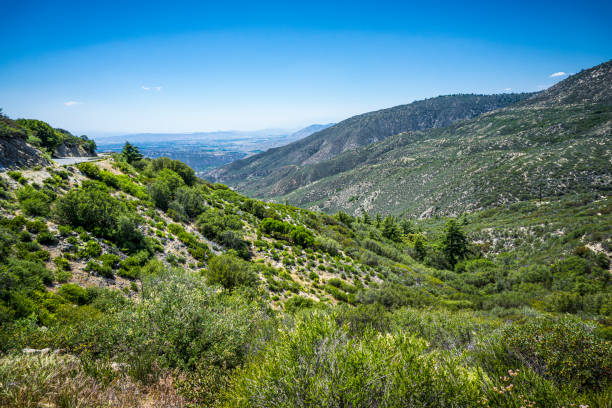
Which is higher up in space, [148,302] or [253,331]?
[148,302]

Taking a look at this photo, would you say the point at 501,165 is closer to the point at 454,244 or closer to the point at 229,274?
the point at 454,244

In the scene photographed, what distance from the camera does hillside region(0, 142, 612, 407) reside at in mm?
4684

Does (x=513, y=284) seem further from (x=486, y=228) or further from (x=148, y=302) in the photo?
(x=148, y=302)

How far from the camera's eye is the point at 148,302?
299 inches

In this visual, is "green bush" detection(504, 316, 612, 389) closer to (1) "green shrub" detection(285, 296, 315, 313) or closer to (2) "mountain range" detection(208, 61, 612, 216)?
(1) "green shrub" detection(285, 296, 315, 313)

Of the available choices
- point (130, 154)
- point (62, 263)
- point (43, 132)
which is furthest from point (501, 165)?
point (43, 132)

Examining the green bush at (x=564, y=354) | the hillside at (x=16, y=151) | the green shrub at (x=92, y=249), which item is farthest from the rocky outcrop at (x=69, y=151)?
the green bush at (x=564, y=354)

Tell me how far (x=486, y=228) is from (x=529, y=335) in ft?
179

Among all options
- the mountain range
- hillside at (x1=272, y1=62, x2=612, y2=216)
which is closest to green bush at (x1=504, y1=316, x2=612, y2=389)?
hillside at (x1=272, y1=62, x2=612, y2=216)

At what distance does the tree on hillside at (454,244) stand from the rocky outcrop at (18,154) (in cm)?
5351

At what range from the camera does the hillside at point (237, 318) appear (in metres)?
4.68

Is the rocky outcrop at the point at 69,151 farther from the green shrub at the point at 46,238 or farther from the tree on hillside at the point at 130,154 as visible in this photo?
the green shrub at the point at 46,238

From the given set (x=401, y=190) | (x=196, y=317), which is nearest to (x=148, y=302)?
(x=196, y=317)

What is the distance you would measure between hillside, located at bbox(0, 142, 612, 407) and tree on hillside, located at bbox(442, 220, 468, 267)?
12994 millimetres
